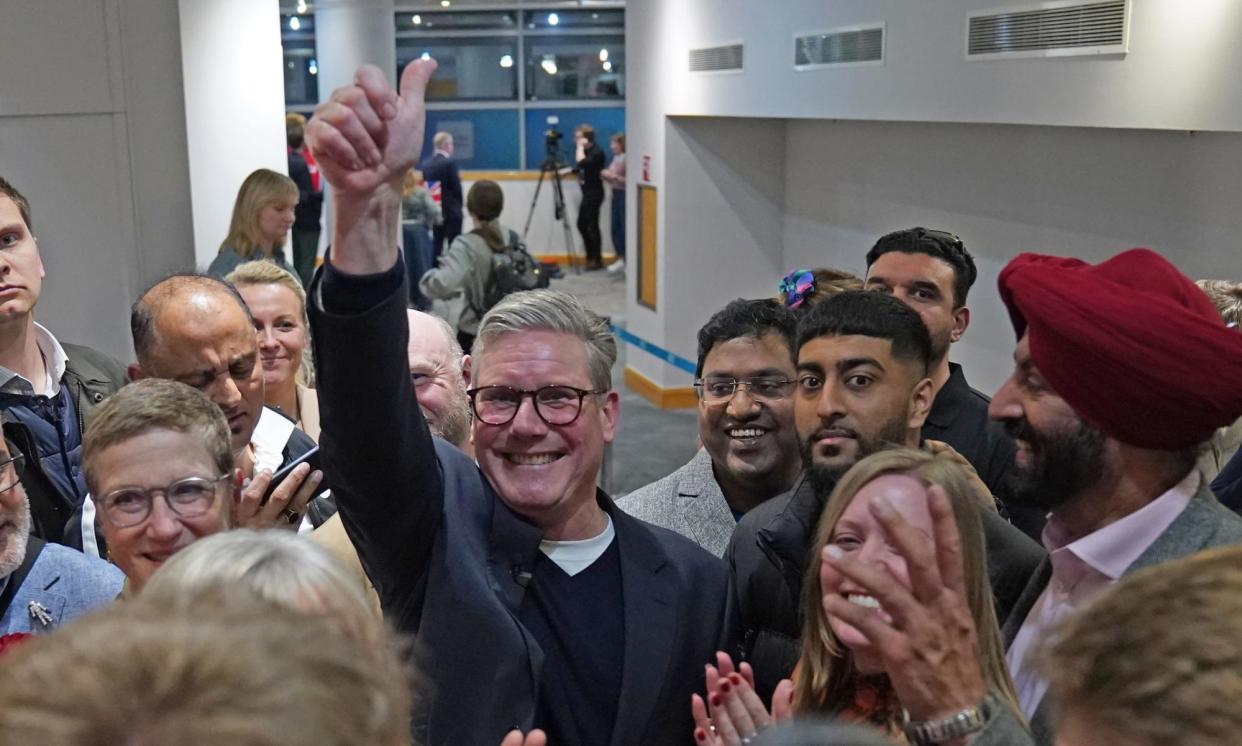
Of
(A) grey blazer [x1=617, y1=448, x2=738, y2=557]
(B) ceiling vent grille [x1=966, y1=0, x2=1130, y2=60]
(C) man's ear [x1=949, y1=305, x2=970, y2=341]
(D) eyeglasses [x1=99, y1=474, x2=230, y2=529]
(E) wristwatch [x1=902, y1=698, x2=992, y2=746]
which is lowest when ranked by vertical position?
(A) grey blazer [x1=617, y1=448, x2=738, y2=557]

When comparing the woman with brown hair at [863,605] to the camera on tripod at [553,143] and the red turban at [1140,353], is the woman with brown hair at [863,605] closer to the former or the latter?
the red turban at [1140,353]

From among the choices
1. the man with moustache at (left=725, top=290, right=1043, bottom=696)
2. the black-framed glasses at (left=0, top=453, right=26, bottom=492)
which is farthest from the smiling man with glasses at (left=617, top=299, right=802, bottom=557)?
the black-framed glasses at (left=0, top=453, right=26, bottom=492)

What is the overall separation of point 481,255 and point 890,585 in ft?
17.4

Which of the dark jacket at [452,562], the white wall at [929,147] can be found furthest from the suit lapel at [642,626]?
the white wall at [929,147]

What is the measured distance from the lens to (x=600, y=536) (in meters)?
1.94

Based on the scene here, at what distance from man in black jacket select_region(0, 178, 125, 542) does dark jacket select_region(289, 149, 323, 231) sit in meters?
6.72

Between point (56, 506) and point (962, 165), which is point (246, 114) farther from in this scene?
point (962, 165)

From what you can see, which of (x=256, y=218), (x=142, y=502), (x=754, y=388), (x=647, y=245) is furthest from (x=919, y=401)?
(x=647, y=245)

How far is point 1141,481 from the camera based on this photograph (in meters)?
1.71

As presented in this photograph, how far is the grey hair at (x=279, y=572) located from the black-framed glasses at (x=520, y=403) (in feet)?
1.92

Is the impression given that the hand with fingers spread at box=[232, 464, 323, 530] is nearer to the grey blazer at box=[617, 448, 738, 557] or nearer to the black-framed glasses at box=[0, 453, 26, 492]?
the black-framed glasses at box=[0, 453, 26, 492]

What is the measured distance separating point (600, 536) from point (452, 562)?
1.05ft

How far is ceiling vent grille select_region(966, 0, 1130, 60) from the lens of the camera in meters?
4.20

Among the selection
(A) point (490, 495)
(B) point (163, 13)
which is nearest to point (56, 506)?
(A) point (490, 495)
